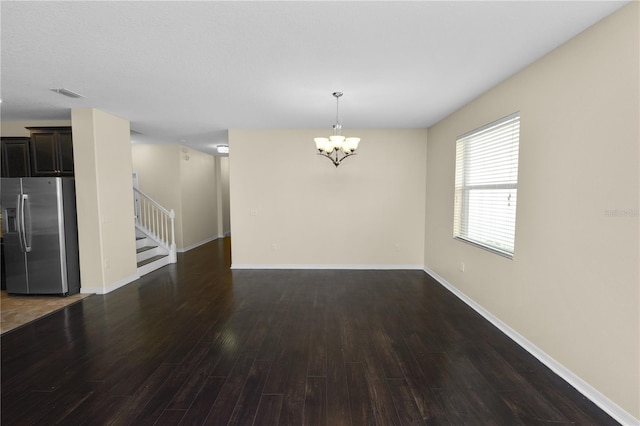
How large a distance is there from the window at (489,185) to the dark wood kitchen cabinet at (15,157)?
22.3 ft

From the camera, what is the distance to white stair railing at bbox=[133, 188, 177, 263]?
616cm

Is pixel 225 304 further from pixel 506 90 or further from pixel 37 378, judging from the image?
pixel 506 90

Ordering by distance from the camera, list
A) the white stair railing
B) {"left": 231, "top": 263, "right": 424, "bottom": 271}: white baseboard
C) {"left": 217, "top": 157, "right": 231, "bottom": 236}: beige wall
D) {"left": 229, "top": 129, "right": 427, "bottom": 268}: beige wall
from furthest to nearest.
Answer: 1. {"left": 217, "top": 157, "right": 231, "bottom": 236}: beige wall
2. the white stair railing
3. {"left": 231, "top": 263, "right": 424, "bottom": 271}: white baseboard
4. {"left": 229, "top": 129, "right": 427, "bottom": 268}: beige wall

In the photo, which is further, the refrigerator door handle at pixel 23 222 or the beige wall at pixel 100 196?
the beige wall at pixel 100 196

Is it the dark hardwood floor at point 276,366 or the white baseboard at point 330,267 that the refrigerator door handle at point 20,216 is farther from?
the white baseboard at point 330,267

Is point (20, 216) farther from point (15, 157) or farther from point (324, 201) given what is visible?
point (324, 201)

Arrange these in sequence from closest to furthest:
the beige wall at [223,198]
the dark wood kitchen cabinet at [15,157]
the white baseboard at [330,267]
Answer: the dark wood kitchen cabinet at [15,157] → the white baseboard at [330,267] → the beige wall at [223,198]

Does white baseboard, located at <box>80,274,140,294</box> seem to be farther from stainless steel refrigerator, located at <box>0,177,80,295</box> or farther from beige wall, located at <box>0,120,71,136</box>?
beige wall, located at <box>0,120,71,136</box>

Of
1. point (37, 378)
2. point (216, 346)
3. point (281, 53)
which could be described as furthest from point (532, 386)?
point (37, 378)

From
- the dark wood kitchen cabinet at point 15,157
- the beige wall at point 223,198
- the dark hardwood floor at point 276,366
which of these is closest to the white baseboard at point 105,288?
the dark hardwood floor at point 276,366

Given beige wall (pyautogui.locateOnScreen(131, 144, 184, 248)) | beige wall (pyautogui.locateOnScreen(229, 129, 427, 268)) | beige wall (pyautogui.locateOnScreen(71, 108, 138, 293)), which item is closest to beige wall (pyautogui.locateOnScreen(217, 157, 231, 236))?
beige wall (pyautogui.locateOnScreen(131, 144, 184, 248))

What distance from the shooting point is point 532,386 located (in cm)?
216

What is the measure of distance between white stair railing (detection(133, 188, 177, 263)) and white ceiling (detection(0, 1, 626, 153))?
8.89 ft

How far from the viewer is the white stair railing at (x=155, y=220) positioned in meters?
6.16
